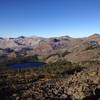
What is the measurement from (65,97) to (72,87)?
27.1 ft

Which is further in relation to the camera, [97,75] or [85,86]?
[97,75]

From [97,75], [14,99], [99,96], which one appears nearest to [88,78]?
[97,75]

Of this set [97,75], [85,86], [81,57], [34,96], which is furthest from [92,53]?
[34,96]

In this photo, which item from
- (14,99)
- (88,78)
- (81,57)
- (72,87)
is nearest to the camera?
(14,99)

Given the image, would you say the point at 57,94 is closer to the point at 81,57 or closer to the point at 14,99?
the point at 14,99

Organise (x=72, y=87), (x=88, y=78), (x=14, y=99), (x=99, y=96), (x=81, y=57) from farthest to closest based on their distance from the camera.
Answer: (x=81, y=57)
(x=88, y=78)
(x=72, y=87)
(x=99, y=96)
(x=14, y=99)

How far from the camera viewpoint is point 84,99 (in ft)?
188

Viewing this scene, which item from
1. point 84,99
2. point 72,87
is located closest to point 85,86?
point 72,87

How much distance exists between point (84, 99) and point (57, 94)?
704cm

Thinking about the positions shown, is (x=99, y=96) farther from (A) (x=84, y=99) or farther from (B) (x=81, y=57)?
(B) (x=81, y=57)

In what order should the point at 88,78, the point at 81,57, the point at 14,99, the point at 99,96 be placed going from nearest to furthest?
the point at 14,99, the point at 99,96, the point at 88,78, the point at 81,57

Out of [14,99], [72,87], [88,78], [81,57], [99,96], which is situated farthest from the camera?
[81,57]

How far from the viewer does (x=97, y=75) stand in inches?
3174

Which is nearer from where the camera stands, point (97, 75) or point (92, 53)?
point (97, 75)
